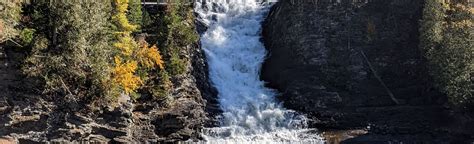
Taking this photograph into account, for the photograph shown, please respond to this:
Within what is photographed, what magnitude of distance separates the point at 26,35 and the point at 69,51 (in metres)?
2.19

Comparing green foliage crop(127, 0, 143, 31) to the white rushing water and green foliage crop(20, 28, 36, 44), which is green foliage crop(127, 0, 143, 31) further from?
green foliage crop(20, 28, 36, 44)

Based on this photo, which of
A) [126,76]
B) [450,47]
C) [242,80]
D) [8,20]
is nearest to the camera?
[8,20]

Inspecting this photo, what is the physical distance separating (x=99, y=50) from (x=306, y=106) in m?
13.9

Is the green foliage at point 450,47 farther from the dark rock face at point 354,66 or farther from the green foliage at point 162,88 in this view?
the green foliage at point 162,88

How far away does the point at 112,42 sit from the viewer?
33.0m

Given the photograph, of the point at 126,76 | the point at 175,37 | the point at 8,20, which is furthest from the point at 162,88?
the point at 8,20

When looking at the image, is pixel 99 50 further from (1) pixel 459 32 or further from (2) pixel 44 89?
(1) pixel 459 32

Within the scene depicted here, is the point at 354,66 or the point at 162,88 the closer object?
the point at 162,88

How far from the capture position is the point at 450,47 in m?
35.6

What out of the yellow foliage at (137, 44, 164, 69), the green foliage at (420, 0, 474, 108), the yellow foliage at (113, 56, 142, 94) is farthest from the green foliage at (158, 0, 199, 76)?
the green foliage at (420, 0, 474, 108)

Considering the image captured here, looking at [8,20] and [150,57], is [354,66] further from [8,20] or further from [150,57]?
[8,20]

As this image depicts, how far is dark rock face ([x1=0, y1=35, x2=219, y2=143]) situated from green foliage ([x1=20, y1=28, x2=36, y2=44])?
30.4 inches

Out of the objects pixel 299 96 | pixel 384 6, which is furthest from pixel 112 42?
pixel 384 6

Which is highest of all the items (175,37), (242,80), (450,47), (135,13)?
(135,13)
